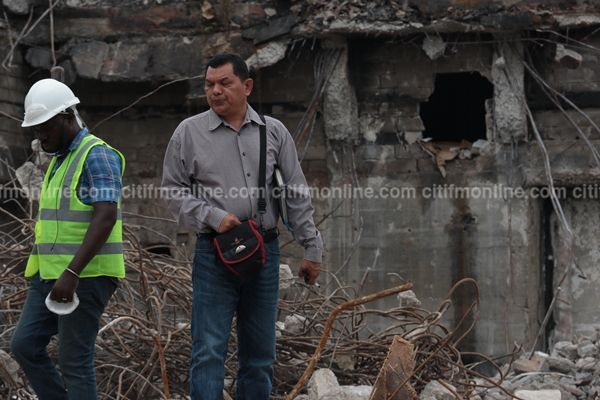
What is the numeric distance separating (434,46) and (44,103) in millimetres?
5366

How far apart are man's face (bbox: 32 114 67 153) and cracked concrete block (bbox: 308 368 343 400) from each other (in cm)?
182

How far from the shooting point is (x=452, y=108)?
10359mm

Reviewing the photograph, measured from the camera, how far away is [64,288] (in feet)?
10.7

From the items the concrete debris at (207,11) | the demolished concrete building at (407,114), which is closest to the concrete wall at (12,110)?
the demolished concrete building at (407,114)

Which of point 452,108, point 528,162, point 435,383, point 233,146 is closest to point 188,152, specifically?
point 233,146

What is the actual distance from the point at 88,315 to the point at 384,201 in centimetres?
552

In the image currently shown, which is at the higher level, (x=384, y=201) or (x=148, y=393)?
(x=384, y=201)

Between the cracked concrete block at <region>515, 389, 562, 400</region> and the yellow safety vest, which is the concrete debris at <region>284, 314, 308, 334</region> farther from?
the yellow safety vest

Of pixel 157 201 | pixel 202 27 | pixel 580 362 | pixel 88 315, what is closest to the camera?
pixel 88 315

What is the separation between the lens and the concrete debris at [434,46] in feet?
26.6

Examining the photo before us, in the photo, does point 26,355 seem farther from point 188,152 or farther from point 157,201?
point 157,201

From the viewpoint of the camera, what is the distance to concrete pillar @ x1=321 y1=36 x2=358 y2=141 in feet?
27.2

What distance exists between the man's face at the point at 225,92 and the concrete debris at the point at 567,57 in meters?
5.32

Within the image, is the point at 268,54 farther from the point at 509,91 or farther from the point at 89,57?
the point at 509,91
